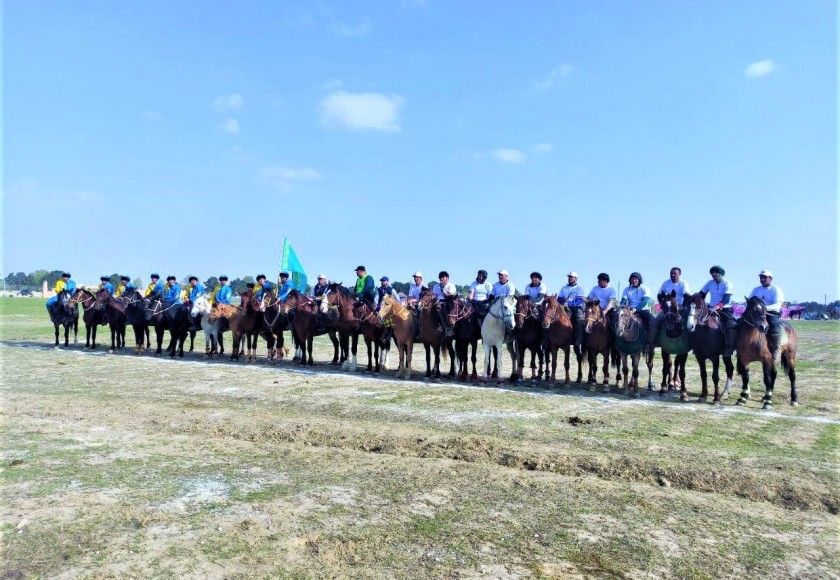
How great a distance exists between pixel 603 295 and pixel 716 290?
8.62 feet

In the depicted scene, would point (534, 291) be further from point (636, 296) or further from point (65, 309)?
point (65, 309)

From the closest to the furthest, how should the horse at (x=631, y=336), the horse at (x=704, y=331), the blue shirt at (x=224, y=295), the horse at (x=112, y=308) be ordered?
the horse at (x=704, y=331)
the horse at (x=631, y=336)
the blue shirt at (x=224, y=295)
the horse at (x=112, y=308)

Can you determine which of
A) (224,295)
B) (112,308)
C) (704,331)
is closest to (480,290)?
(704,331)

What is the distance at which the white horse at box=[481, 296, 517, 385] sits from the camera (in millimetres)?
14211

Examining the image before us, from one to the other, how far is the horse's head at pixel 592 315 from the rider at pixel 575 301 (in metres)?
0.43

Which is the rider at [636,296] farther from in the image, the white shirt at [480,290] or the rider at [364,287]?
the rider at [364,287]

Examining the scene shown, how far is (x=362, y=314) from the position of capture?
16.3 metres

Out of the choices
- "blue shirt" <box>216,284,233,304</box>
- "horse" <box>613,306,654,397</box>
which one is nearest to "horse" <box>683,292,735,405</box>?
"horse" <box>613,306,654,397</box>

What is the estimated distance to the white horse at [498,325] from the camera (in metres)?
14.2

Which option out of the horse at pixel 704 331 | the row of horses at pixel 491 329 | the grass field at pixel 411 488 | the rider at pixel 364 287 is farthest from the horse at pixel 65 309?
the horse at pixel 704 331

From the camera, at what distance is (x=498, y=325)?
14664 millimetres

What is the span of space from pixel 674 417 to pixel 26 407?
1187cm

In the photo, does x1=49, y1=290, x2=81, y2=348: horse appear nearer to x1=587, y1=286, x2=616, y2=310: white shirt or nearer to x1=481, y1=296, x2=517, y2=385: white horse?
x1=481, y1=296, x2=517, y2=385: white horse

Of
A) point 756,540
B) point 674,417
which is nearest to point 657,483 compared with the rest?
point 756,540
